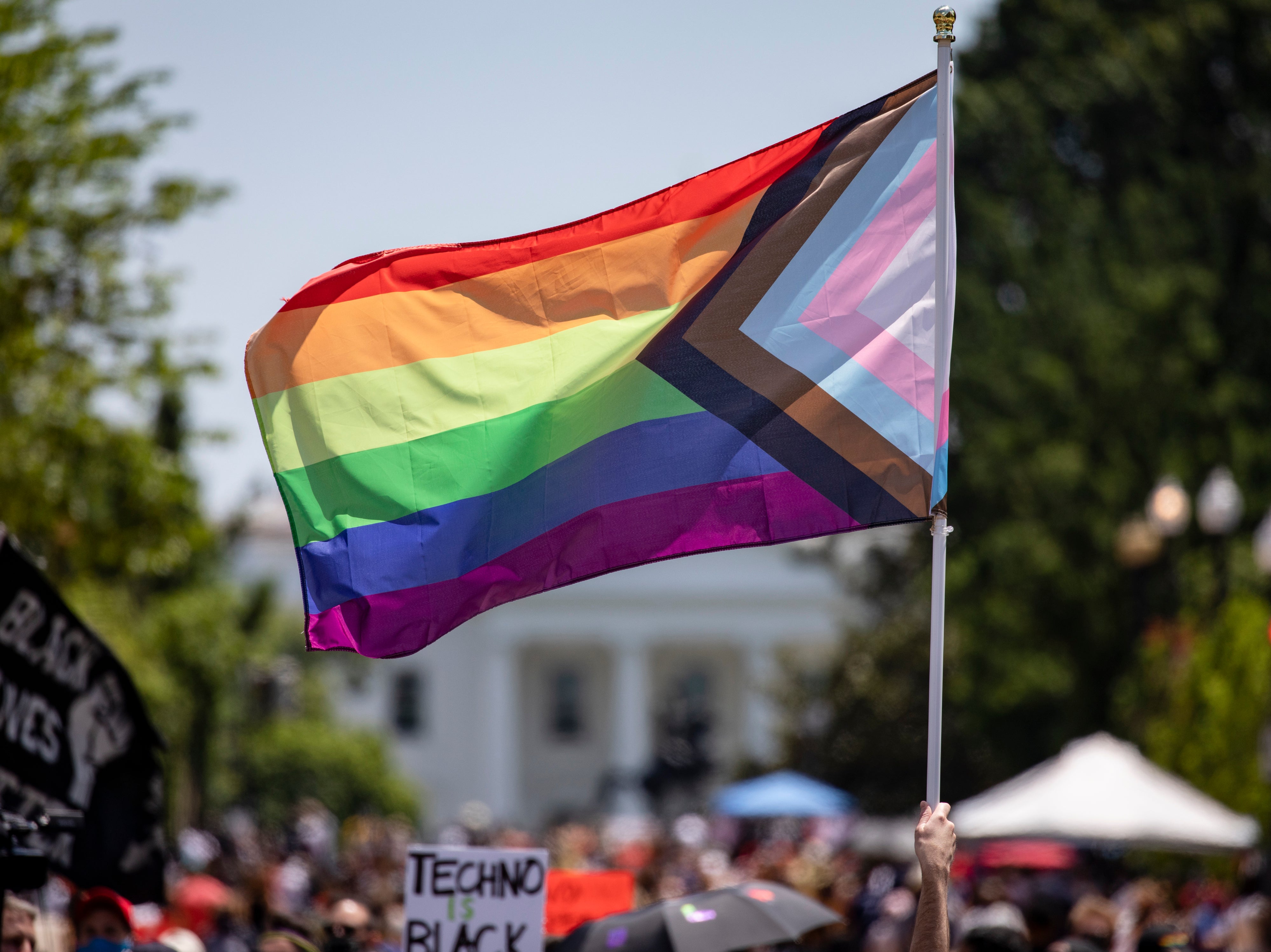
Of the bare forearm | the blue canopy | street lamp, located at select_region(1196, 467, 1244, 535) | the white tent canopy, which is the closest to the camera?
the bare forearm

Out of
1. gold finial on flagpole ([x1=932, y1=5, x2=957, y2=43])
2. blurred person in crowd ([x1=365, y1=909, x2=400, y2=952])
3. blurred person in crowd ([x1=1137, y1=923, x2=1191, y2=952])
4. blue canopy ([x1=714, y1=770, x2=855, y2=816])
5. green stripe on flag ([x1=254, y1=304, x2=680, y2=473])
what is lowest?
blue canopy ([x1=714, y1=770, x2=855, y2=816])

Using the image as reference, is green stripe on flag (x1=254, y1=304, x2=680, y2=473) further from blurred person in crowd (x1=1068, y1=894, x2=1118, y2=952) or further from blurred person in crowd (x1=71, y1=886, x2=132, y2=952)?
blurred person in crowd (x1=1068, y1=894, x2=1118, y2=952)

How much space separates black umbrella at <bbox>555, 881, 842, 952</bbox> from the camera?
6.29 meters

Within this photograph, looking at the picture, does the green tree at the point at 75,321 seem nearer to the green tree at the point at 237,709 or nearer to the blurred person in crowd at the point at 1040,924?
the green tree at the point at 237,709

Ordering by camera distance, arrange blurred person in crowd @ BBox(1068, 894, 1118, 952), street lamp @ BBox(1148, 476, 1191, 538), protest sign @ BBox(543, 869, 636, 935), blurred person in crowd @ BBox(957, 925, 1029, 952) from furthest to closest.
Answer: street lamp @ BBox(1148, 476, 1191, 538) → blurred person in crowd @ BBox(1068, 894, 1118, 952) → protest sign @ BBox(543, 869, 636, 935) → blurred person in crowd @ BBox(957, 925, 1029, 952)

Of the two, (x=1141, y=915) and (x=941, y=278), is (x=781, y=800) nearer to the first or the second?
(x=1141, y=915)

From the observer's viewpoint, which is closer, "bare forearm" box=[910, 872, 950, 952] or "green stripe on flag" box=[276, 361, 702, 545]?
"bare forearm" box=[910, 872, 950, 952]

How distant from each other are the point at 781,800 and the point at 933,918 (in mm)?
20197

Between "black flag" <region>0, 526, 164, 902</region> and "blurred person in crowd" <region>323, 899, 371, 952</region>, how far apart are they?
713 mm

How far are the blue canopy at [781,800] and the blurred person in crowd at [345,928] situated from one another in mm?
16696

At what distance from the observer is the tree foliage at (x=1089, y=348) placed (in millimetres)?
26172

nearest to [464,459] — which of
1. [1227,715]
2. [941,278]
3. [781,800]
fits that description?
[941,278]

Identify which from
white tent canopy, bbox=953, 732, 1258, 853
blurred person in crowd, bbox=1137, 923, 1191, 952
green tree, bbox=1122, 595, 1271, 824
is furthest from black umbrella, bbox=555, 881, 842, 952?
green tree, bbox=1122, 595, 1271, 824

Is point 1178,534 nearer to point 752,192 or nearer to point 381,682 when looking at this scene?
point 752,192
